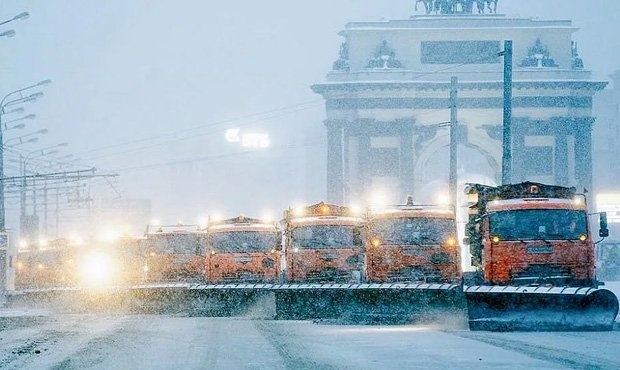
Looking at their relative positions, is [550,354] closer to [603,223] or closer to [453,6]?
[603,223]

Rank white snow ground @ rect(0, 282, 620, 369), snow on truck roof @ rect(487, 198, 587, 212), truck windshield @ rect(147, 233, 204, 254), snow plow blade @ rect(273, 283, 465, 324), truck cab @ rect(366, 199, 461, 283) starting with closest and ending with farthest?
1. white snow ground @ rect(0, 282, 620, 369)
2. snow on truck roof @ rect(487, 198, 587, 212)
3. snow plow blade @ rect(273, 283, 465, 324)
4. truck cab @ rect(366, 199, 461, 283)
5. truck windshield @ rect(147, 233, 204, 254)

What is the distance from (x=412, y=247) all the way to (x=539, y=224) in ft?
12.8

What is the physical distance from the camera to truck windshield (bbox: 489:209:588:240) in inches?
1161

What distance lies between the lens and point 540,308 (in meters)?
26.9

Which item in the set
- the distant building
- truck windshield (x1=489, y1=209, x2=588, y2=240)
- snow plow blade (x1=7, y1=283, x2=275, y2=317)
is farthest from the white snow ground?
the distant building

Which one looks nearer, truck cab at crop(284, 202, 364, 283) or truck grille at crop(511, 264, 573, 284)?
truck grille at crop(511, 264, 573, 284)

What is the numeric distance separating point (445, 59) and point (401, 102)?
4.30 meters

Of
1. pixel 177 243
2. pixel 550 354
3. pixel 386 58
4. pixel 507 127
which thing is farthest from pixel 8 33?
pixel 386 58

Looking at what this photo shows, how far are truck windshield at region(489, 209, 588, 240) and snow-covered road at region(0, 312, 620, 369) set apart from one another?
328 cm

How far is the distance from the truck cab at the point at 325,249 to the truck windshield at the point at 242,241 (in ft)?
5.78

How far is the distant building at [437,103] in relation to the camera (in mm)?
84062

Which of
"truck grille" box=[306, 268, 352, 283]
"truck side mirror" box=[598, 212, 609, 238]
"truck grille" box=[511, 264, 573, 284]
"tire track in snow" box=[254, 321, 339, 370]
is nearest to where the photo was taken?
"tire track in snow" box=[254, 321, 339, 370]

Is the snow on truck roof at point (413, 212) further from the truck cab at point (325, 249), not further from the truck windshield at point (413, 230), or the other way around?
the truck cab at point (325, 249)

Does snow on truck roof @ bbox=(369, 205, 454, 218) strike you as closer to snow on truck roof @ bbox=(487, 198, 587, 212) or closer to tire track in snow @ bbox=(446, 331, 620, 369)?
snow on truck roof @ bbox=(487, 198, 587, 212)
